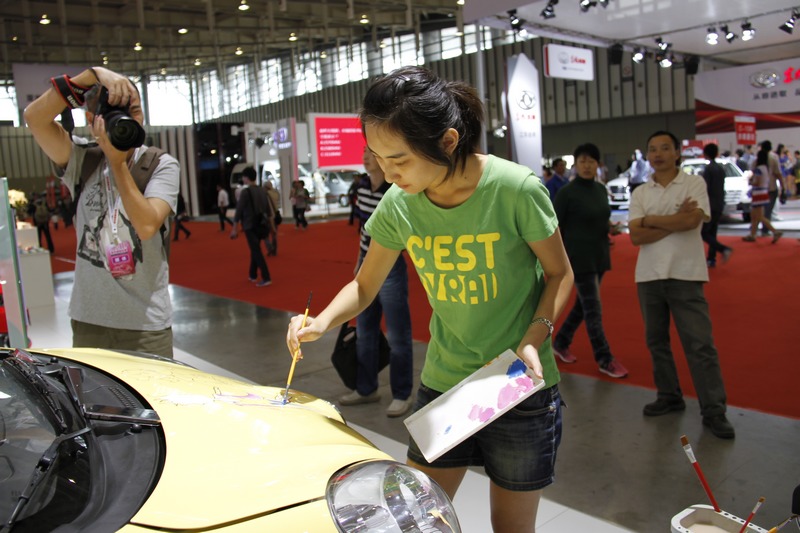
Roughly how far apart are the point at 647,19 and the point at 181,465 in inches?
506

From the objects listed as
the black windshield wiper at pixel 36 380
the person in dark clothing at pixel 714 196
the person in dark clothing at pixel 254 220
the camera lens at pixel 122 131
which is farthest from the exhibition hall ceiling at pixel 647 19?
the black windshield wiper at pixel 36 380

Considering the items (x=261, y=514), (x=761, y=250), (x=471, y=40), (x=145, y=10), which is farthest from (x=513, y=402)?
(x=471, y=40)

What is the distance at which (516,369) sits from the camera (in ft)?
5.00

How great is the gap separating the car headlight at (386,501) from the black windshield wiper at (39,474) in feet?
1.57

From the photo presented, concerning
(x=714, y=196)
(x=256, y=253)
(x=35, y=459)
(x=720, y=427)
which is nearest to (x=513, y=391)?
(x=35, y=459)

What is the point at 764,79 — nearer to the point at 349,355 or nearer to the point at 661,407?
the point at 661,407

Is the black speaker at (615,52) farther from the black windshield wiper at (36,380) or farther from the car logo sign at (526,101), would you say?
the black windshield wiper at (36,380)

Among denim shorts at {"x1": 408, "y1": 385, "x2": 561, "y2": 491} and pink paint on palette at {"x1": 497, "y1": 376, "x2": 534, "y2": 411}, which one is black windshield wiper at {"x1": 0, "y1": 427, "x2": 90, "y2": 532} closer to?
pink paint on palette at {"x1": 497, "y1": 376, "x2": 534, "y2": 411}

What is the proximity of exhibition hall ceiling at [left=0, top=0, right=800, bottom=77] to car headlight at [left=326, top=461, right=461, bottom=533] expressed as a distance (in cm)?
783

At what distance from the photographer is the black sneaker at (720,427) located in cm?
349

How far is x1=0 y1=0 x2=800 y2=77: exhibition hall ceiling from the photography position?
11.3m

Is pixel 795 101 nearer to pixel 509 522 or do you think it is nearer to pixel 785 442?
pixel 785 442

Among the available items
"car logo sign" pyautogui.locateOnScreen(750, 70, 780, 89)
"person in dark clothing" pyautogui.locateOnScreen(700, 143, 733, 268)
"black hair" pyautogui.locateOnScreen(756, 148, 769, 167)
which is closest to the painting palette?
"person in dark clothing" pyautogui.locateOnScreen(700, 143, 733, 268)

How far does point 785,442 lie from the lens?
3.45 m
